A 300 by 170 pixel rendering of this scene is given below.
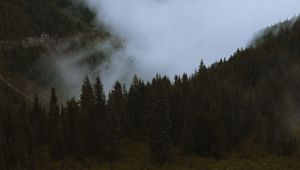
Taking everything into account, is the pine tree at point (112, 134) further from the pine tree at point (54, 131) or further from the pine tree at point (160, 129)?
the pine tree at point (54, 131)

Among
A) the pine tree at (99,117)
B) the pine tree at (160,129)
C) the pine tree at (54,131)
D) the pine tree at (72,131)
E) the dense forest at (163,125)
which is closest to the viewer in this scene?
the pine tree at (160,129)

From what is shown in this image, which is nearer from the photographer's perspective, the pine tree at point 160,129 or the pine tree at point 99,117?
the pine tree at point 160,129

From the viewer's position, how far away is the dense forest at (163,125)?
11669 centimetres

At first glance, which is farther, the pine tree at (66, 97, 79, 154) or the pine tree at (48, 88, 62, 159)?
the pine tree at (66, 97, 79, 154)

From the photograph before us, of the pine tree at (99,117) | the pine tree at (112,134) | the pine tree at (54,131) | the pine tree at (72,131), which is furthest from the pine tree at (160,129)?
the pine tree at (54,131)

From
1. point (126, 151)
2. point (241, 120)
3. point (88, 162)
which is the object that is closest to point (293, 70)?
point (241, 120)

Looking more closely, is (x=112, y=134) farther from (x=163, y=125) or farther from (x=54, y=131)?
(x=54, y=131)

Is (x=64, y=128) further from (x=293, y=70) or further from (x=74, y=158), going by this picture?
(x=293, y=70)

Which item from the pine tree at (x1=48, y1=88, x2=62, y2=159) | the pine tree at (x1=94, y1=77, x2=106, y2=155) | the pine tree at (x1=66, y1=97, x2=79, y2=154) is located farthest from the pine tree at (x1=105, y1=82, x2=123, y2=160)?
the pine tree at (x1=48, y1=88, x2=62, y2=159)

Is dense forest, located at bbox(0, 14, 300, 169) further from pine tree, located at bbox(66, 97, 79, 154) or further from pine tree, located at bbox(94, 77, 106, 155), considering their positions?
pine tree, located at bbox(94, 77, 106, 155)

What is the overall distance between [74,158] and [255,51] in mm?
83991

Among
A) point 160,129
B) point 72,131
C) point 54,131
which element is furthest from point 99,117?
point 160,129

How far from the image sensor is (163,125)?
4537 inches

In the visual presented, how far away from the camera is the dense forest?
383 ft
